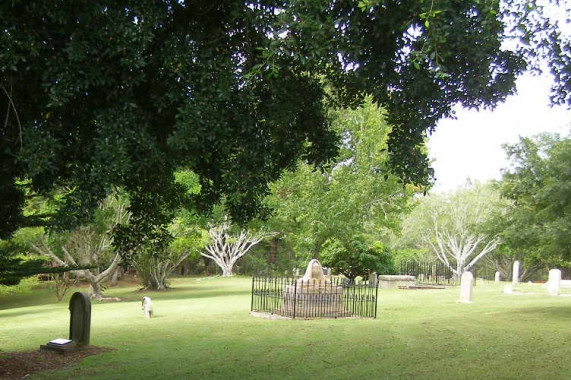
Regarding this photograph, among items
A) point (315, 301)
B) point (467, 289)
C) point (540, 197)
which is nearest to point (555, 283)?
point (467, 289)

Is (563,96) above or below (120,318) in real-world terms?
above

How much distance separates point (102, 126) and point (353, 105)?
162 inches

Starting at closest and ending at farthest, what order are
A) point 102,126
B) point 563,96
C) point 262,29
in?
point 102,126, point 262,29, point 563,96

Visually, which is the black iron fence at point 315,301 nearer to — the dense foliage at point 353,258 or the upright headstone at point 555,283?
the upright headstone at point 555,283

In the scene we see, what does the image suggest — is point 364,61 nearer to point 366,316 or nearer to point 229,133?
point 229,133

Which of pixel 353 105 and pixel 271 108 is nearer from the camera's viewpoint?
pixel 271 108

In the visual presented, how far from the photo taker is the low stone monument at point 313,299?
60.7ft

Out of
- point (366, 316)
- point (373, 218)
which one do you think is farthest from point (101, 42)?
point (373, 218)

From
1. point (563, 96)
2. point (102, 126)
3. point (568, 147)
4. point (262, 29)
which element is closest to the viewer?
point (102, 126)

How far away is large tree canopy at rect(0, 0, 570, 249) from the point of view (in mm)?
5656

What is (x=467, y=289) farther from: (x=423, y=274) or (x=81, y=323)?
(x=423, y=274)

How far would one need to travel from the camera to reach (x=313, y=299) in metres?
18.5

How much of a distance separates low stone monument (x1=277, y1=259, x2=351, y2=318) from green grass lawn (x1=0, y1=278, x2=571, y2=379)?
0.77m

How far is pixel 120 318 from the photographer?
19.8 metres
